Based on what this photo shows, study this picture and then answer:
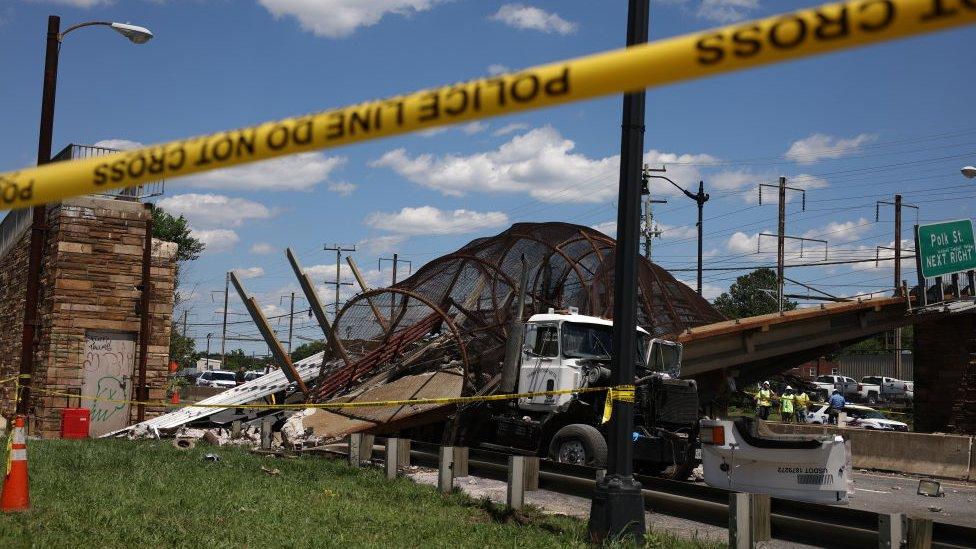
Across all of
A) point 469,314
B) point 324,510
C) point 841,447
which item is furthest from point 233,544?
point 469,314

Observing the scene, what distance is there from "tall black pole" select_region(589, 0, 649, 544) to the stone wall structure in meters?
13.6

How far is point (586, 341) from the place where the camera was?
15.9m

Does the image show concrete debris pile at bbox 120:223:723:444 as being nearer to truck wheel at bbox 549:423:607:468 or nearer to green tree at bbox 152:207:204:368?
truck wheel at bbox 549:423:607:468

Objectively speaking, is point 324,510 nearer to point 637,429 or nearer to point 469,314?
point 637,429

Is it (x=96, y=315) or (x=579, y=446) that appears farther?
(x=96, y=315)

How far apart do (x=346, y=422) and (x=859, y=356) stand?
79.7 metres

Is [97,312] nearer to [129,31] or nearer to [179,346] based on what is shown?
[129,31]

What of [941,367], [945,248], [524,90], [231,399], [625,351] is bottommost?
[231,399]

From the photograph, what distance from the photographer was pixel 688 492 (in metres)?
10.2

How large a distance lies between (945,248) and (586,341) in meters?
15.1

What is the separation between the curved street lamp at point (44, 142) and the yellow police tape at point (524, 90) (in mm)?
13483

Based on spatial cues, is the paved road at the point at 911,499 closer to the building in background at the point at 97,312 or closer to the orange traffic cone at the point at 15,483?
the orange traffic cone at the point at 15,483

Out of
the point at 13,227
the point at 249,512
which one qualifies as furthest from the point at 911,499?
the point at 13,227

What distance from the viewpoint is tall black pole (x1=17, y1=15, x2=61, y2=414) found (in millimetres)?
16578
